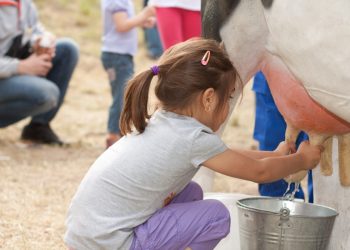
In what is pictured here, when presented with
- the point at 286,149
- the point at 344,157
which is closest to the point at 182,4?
the point at 286,149

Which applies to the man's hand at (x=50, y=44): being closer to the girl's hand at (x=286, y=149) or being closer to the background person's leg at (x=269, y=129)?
the background person's leg at (x=269, y=129)

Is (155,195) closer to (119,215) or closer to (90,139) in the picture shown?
(119,215)

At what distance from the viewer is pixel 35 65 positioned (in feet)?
12.6

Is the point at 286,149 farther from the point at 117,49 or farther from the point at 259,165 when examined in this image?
the point at 117,49

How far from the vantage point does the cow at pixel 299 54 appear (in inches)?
67.4

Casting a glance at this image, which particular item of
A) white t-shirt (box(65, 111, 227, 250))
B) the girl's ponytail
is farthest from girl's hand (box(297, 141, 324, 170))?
the girl's ponytail

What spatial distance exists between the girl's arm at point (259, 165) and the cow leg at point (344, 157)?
0.29 ft

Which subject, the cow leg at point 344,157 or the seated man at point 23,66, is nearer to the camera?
the cow leg at point 344,157

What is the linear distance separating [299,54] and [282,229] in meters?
0.42

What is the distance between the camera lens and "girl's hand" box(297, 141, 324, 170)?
1980mm

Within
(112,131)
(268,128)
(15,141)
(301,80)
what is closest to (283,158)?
(301,80)

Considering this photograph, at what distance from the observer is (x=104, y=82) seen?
6.32 metres

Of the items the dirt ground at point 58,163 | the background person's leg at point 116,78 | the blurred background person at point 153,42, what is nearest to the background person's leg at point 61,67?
the dirt ground at point 58,163

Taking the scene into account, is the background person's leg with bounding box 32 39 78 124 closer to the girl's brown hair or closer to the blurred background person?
the girl's brown hair
